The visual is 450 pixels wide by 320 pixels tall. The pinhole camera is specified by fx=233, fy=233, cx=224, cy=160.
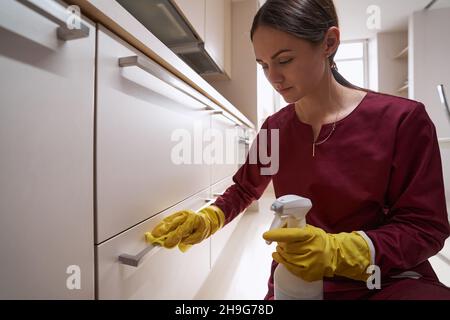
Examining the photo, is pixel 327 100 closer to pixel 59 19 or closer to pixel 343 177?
pixel 343 177

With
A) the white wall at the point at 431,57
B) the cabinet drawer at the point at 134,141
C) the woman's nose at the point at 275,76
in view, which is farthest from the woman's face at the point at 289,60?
the white wall at the point at 431,57

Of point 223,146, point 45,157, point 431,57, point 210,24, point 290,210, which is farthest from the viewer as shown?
point 431,57

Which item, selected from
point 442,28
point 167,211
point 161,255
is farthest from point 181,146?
point 442,28

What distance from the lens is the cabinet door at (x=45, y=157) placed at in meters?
0.25

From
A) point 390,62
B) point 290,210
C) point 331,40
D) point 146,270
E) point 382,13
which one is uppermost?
point 382,13

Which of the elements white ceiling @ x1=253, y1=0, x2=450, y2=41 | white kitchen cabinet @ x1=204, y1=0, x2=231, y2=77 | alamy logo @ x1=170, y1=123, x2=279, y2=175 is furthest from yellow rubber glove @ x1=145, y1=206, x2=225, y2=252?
white ceiling @ x1=253, y1=0, x2=450, y2=41

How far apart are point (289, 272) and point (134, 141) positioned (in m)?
0.38

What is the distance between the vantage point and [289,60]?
1.64ft

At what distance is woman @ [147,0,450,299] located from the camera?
1.35 feet

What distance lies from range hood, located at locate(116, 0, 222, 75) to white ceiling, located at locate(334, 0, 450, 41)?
2055mm

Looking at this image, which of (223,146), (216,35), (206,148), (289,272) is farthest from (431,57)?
(289,272)

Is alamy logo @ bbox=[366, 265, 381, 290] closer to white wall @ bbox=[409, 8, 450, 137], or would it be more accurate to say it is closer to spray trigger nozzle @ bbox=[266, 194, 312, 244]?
spray trigger nozzle @ bbox=[266, 194, 312, 244]

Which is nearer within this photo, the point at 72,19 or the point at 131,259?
the point at 72,19

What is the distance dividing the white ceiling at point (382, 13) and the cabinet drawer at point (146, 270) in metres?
2.88
